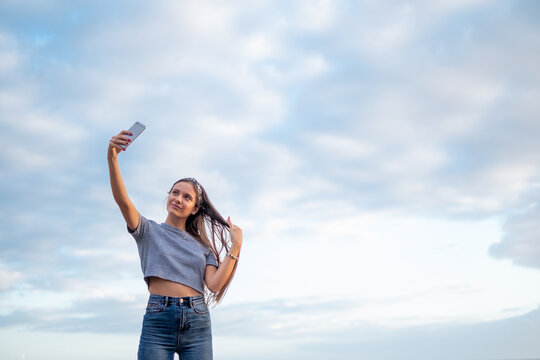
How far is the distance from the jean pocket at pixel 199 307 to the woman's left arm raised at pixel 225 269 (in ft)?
0.91

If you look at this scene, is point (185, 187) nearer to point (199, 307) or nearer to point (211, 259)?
point (211, 259)

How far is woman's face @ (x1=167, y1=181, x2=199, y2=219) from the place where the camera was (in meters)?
6.62

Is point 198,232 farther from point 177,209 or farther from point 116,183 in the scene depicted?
point 116,183

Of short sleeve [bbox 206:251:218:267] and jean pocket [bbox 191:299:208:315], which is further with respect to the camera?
short sleeve [bbox 206:251:218:267]

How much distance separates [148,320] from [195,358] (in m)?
0.60

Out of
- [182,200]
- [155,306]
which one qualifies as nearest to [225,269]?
[155,306]

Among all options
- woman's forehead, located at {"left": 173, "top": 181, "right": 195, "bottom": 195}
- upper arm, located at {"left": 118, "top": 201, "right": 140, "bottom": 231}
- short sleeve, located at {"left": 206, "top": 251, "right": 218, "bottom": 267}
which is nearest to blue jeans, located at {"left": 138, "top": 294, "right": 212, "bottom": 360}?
short sleeve, located at {"left": 206, "top": 251, "right": 218, "bottom": 267}

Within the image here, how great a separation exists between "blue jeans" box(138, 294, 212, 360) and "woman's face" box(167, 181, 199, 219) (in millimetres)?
1084

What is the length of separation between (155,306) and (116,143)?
5.41 ft

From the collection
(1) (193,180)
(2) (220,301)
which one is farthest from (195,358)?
(1) (193,180)

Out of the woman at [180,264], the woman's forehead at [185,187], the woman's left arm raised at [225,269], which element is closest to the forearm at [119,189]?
the woman at [180,264]

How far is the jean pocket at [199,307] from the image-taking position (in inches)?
233

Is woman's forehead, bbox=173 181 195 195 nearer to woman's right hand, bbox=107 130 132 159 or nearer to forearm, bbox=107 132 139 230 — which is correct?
forearm, bbox=107 132 139 230

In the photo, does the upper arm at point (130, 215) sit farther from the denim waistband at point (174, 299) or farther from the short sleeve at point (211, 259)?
the short sleeve at point (211, 259)
